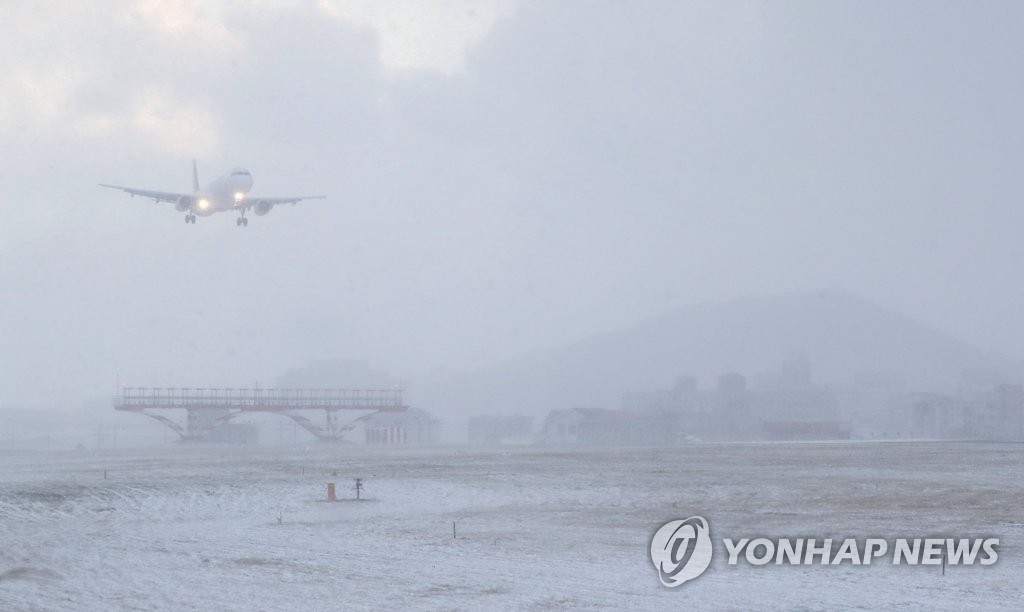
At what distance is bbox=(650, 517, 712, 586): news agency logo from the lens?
71.6 ft

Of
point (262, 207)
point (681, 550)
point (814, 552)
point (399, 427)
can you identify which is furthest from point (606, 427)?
point (814, 552)

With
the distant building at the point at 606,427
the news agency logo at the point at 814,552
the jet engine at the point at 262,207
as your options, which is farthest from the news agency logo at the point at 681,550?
the distant building at the point at 606,427

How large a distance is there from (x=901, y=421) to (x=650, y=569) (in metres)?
178

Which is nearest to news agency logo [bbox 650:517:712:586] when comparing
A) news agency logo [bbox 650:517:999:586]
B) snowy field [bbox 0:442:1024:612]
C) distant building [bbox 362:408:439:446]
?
news agency logo [bbox 650:517:999:586]

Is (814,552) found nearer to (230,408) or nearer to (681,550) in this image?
(681,550)

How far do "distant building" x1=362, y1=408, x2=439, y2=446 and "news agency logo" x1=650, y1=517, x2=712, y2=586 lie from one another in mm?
125104

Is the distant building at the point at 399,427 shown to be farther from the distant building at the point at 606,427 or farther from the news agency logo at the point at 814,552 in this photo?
the news agency logo at the point at 814,552

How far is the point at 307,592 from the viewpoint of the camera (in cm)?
2055

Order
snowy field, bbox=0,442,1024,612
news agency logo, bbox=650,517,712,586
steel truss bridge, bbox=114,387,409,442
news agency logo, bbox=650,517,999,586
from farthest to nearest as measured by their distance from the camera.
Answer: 1. steel truss bridge, bbox=114,387,409,442
2. news agency logo, bbox=650,517,999,586
3. news agency logo, bbox=650,517,712,586
4. snowy field, bbox=0,442,1024,612

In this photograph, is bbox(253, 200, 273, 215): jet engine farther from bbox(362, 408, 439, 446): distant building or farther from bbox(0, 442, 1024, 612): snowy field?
bbox(362, 408, 439, 446): distant building

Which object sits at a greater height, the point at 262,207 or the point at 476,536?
the point at 262,207

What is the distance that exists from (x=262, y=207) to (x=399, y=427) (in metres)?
72.4

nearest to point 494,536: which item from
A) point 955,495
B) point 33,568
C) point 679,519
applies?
point 679,519

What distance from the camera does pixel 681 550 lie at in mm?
25203
